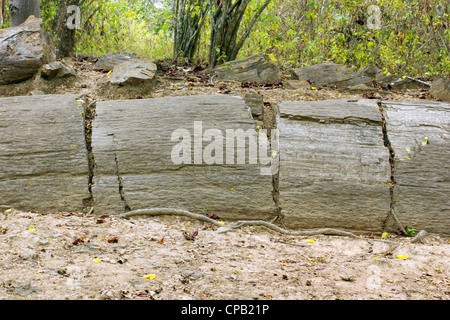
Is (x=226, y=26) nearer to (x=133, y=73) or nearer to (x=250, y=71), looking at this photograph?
(x=250, y=71)

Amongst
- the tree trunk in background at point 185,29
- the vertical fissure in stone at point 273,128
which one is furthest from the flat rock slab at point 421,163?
the tree trunk in background at point 185,29

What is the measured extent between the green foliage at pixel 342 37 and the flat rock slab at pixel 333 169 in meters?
2.71

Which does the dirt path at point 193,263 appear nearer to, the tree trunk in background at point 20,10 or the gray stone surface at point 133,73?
the gray stone surface at point 133,73

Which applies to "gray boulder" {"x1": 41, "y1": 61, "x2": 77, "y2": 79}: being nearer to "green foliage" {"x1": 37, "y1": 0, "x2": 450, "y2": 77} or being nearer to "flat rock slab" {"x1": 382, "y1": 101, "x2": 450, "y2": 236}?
"green foliage" {"x1": 37, "y1": 0, "x2": 450, "y2": 77}

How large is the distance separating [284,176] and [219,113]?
985 millimetres

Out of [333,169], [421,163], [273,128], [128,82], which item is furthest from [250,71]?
[421,163]

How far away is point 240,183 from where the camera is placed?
150 inches

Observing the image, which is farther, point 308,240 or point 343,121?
point 343,121

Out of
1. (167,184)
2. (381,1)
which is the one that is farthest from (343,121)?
(381,1)

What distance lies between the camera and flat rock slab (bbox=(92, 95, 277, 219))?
374cm

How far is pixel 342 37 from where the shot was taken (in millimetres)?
6867

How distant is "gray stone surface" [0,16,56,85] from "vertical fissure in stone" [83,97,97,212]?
0.96m

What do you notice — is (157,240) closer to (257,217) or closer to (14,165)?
(257,217)

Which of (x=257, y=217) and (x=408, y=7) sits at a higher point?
(x=408, y=7)
